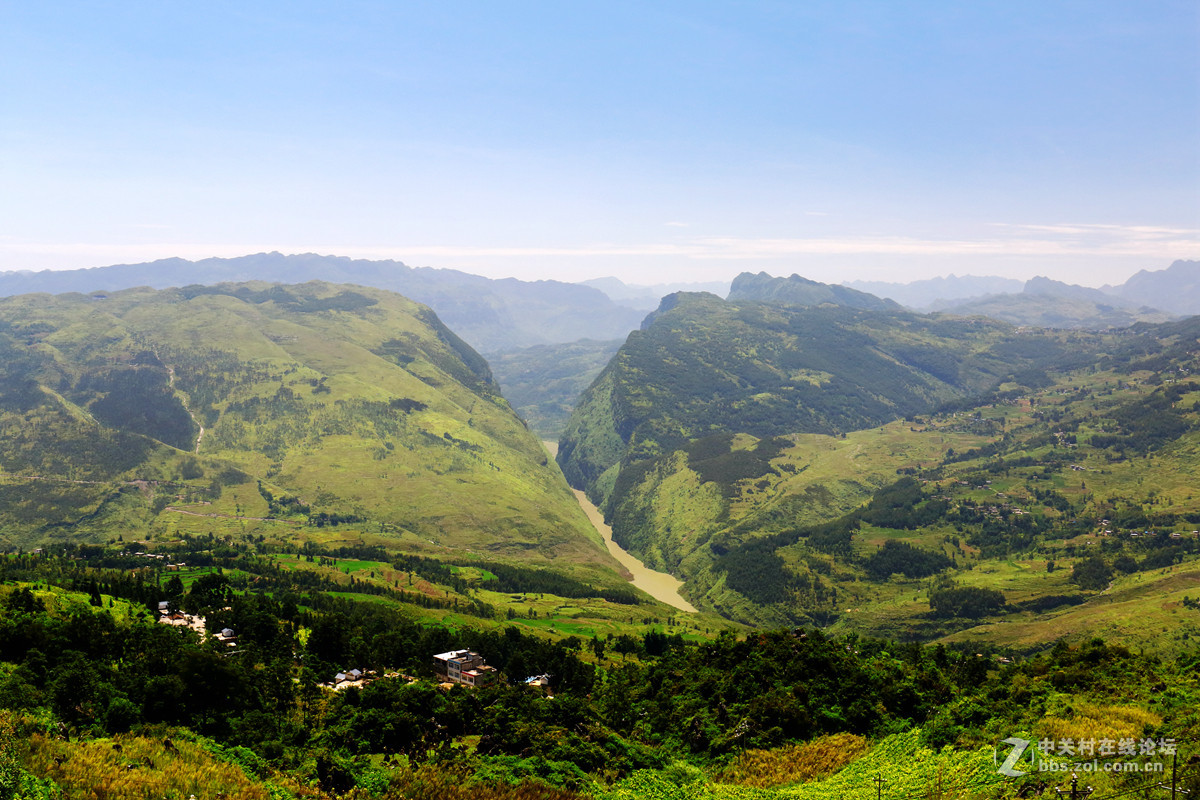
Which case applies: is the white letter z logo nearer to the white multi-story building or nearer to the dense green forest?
the dense green forest

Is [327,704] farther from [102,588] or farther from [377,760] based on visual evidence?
[102,588]

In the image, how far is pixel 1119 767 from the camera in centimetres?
4347

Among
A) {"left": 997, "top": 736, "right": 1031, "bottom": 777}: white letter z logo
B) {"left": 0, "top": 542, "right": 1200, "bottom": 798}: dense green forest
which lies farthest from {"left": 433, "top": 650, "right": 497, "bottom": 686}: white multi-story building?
{"left": 997, "top": 736, "right": 1031, "bottom": 777}: white letter z logo

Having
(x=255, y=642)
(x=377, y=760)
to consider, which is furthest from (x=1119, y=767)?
(x=255, y=642)

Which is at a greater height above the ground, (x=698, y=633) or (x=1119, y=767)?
(x=1119, y=767)

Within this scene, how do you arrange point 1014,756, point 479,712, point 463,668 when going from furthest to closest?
point 463,668 < point 479,712 < point 1014,756

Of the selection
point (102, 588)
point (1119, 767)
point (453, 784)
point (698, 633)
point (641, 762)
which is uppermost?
point (1119, 767)

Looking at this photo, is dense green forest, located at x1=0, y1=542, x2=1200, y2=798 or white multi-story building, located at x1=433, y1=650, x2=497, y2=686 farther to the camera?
white multi-story building, located at x1=433, y1=650, x2=497, y2=686

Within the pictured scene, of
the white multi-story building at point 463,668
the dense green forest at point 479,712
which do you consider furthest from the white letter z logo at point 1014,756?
the white multi-story building at point 463,668

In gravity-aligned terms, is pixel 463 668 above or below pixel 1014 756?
below

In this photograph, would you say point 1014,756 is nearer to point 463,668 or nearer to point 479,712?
point 479,712

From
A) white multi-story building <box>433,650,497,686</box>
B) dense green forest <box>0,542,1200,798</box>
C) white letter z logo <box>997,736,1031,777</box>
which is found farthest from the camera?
white multi-story building <box>433,650,497,686</box>

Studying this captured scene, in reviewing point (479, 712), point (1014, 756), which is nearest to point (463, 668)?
point (479, 712)

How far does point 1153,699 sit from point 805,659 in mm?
33059
